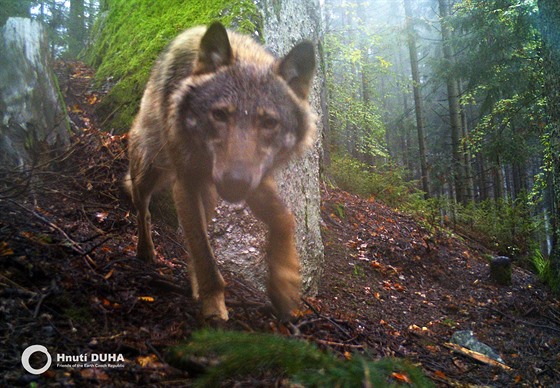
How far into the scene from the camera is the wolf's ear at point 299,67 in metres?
3.47

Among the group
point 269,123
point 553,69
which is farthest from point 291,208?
point 553,69

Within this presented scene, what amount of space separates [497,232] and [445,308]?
8.51 m

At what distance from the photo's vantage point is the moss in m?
5.50

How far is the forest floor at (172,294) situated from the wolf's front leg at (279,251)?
210 mm

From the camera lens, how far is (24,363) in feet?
6.10

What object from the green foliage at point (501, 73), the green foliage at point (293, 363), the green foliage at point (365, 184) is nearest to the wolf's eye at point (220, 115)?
the green foliage at point (293, 363)

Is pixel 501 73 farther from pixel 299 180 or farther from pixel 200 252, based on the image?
pixel 200 252

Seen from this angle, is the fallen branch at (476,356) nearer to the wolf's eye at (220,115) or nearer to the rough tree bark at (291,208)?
the rough tree bark at (291,208)

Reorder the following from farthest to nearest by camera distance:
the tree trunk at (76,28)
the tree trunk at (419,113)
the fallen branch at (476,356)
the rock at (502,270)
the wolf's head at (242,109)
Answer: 1. the tree trunk at (419,113)
2. the tree trunk at (76,28)
3. the rock at (502,270)
4. the fallen branch at (476,356)
5. the wolf's head at (242,109)

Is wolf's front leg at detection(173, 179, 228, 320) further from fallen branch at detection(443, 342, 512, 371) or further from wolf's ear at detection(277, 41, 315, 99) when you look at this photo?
fallen branch at detection(443, 342, 512, 371)

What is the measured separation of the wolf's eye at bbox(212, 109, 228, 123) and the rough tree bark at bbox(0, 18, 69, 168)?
2767 mm

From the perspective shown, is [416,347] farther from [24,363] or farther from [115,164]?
[115,164]

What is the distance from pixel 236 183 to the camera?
8.48 ft

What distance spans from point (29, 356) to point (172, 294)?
1.58 m
